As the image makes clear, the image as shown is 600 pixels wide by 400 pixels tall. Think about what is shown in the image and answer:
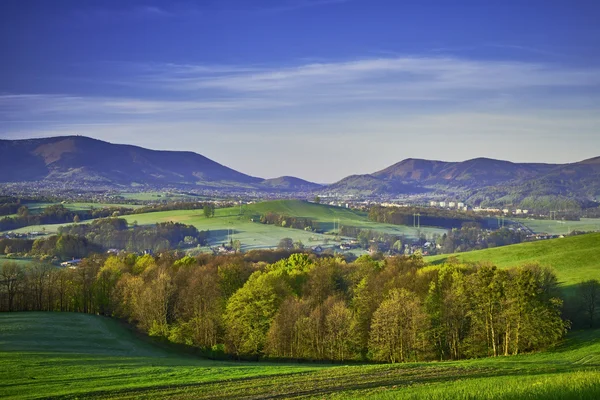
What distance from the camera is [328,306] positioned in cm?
6072

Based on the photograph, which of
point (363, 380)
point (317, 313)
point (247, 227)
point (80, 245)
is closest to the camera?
point (363, 380)

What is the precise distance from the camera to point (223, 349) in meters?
61.6

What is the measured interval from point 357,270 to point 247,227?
12048cm

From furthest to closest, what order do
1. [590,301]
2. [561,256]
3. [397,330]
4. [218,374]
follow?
[561,256]
[590,301]
[397,330]
[218,374]

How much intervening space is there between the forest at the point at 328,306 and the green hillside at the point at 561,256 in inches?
746

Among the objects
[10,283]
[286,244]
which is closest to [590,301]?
[10,283]

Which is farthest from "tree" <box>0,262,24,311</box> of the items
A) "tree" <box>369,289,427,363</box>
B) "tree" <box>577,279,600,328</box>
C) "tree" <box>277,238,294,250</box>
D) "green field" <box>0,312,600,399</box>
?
"tree" <box>277,238,294,250</box>

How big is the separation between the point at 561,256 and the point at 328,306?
5302 centimetres

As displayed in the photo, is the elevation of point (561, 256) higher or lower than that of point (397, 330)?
higher

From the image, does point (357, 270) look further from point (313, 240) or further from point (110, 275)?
point (313, 240)

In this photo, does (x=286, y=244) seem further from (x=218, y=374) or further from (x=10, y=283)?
(x=218, y=374)

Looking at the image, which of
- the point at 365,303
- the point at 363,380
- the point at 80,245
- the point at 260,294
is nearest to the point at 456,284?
the point at 365,303

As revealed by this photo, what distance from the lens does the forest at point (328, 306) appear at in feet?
178

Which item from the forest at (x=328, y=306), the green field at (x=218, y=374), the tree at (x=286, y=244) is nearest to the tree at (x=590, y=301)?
the forest at (x=328, y=306)
